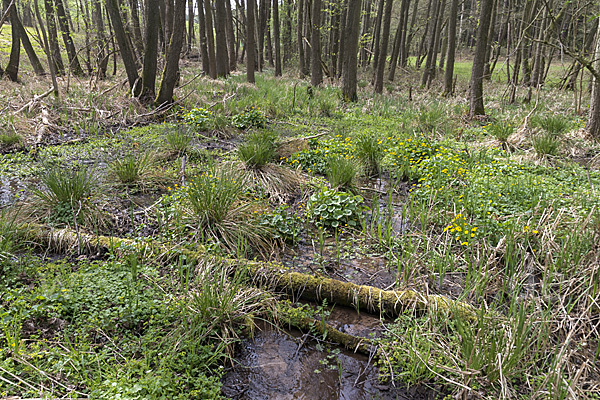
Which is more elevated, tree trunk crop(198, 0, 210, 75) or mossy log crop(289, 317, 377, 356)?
tree trunk crop(198, 0, 210, 75)

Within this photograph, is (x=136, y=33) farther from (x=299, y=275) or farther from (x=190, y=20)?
(x=299, y=275)

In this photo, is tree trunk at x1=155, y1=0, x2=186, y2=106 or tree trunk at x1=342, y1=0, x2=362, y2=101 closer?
tree trunk at x1=155, y1=0, x2=186, y2=106

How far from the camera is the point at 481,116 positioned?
9320 millimetres

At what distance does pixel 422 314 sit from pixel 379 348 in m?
0.51

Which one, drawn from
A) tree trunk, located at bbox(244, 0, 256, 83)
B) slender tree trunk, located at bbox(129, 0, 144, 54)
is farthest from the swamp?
tree trunk, located at bbox(244, 0, 256, 83)

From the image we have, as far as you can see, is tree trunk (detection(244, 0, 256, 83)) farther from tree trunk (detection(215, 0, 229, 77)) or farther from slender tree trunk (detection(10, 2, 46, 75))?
slender tree trunk (detection(10, 2, 46, 75))

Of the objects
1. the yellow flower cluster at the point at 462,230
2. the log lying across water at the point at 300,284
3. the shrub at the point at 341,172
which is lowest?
the log lying across water at the point at 300,284

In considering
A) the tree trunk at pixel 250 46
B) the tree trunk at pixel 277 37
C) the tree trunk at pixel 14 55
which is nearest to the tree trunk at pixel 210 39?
the tree trunk at pixel 250 46

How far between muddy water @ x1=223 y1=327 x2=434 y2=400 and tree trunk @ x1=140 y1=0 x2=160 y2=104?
25.5 feet

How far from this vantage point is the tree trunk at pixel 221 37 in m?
13.9

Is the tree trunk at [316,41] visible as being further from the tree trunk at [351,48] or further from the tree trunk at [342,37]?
the tree trunk at [342,37]

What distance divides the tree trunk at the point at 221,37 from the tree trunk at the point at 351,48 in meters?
5.75

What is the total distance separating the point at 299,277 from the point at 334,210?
4.08 ft

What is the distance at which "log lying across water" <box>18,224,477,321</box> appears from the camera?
2.90 m
